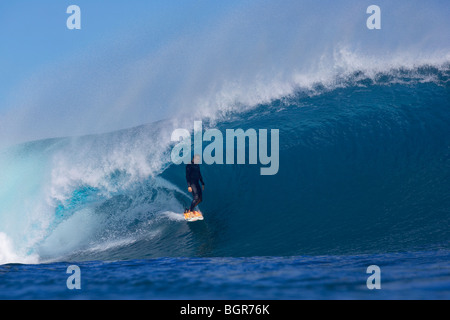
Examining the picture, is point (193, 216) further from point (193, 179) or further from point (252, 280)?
point (252, 280)

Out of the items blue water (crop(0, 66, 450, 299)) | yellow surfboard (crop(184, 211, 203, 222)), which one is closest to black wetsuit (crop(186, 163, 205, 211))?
yellow surfboard (crop(184, 211, 203, 222))

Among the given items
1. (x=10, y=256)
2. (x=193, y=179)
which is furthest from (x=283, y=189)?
(x=10, y=256)

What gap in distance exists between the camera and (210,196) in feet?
32.6

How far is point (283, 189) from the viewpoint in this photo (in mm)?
9219

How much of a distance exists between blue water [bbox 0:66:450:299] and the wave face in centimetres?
4

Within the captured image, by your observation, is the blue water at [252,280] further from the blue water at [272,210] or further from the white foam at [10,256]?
the white foam at [10,256]

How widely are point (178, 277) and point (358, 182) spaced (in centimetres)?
568

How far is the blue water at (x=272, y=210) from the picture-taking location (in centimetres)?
408

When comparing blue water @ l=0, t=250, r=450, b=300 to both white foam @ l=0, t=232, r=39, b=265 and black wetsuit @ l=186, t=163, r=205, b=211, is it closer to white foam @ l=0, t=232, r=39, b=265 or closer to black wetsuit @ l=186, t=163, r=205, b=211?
black wetsuit @ l=186, t=163, r=205, b=211

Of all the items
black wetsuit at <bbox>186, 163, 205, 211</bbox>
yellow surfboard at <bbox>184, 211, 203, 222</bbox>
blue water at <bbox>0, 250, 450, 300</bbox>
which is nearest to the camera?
blue water at <bbox>0, 250, 450, 300</bbox>

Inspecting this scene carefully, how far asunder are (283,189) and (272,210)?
0.96 m

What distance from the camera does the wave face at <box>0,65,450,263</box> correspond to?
707 cm

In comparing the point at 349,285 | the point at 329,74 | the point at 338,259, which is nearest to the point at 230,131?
the point at 329,74

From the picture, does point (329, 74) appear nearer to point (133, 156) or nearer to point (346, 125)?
point (346, 125)
